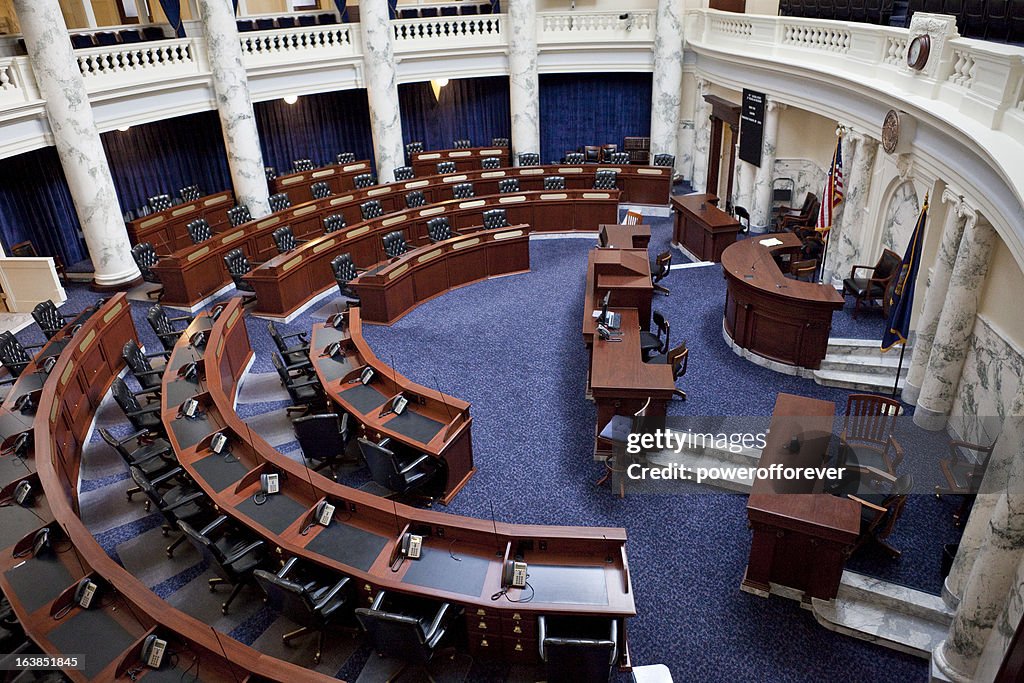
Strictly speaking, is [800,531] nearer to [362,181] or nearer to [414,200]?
[414,200]

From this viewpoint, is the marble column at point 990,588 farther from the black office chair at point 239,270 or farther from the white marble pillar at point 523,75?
the white marble pillar at point 523,75

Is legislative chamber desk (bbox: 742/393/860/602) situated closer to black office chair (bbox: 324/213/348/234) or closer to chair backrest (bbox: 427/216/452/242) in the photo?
chair backrest (bbox: 427/216/452/242)

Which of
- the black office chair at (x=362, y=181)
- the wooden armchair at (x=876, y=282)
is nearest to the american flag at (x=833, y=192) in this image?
the wooden armchair at (x=876, y=282)

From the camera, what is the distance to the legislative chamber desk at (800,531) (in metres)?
5.48

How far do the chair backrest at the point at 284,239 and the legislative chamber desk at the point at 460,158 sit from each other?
5.12 m

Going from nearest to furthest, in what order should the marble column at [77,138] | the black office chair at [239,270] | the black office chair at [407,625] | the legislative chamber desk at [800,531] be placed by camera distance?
the black office chair at [407,625] → the legislative chamber desk at [800,531] → the marble column at [77,138] → the black office chair at [239,270]

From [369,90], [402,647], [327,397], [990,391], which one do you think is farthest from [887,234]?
[369,90]

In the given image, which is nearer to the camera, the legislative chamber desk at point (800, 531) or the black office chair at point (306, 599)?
the black office chair at point (306, 599)

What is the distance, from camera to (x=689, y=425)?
8.18 metres

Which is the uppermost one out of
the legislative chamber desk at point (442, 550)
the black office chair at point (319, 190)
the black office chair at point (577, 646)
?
the black office chair at point (319, 190)

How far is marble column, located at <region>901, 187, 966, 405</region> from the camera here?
23.2 ft

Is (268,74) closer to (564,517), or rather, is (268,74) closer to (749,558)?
(564,517)

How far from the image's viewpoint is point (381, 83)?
15297 mm

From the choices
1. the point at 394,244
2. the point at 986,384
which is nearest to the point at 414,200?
the point at 394,244
